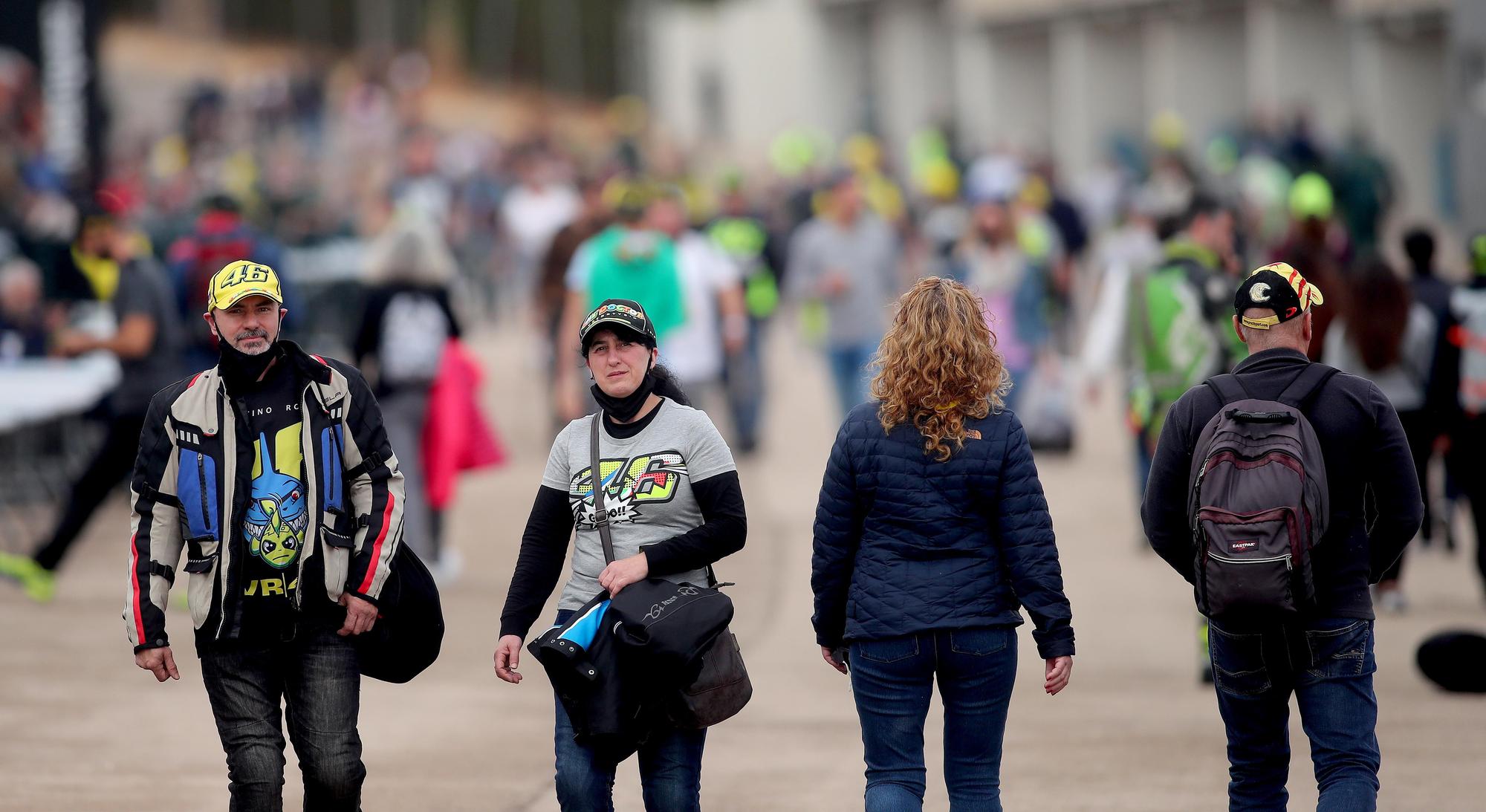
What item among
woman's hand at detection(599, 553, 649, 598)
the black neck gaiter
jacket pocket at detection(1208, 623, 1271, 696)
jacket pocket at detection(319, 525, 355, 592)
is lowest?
jacket pocket at detection(1208, 623, 1271, 696)

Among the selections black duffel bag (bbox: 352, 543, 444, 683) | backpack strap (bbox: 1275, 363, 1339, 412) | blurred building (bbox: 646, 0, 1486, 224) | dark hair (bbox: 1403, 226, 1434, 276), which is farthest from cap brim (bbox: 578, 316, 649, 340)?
blurred building (bbox: 646, 0, 1486, 224)

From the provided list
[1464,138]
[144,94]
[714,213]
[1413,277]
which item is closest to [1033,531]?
[1413,277]

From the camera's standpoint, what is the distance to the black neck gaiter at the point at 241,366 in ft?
18.0

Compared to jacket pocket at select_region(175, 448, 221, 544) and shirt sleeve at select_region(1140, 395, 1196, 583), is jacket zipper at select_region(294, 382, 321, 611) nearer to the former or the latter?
jacket pocket at select_region(175, 448, 221, 544)

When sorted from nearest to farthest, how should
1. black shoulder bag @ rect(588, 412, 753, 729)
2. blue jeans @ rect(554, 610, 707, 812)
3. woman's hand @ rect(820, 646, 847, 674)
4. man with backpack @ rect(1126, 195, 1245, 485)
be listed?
black shoulder bag @ rect(588, 412, 753, 729) < blue jeans @ rect(554, 610, 707, 812) < woman's hand @ rect(820, 646, 847, 674) < man with backpack @ rect(1126, 195, 1245, 485)

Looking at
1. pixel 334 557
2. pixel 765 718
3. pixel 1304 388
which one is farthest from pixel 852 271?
pixel 334 557

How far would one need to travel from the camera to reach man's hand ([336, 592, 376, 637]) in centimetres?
553

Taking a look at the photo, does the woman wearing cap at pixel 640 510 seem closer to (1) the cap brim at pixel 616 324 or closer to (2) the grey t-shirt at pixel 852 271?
(1) the cap brim at pixel 616 324

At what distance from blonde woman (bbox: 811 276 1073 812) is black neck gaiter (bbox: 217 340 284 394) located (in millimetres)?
1542

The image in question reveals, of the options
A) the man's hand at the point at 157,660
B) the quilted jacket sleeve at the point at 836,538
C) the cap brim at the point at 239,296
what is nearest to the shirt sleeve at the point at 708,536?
the quilted jacket sleeve at the point at 836,538

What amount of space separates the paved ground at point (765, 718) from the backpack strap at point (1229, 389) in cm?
188

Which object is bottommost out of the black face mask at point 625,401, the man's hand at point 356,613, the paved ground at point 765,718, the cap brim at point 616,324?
the paved ground at point 765,718

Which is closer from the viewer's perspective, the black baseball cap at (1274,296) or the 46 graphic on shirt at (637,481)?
the 46 graphic on shirt at (637,481)

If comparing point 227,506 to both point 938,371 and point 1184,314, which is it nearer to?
point 938,371
